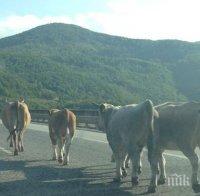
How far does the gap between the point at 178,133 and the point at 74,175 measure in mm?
2773

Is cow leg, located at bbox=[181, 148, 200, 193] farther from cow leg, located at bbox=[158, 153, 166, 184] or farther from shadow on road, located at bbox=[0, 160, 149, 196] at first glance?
shadow on road, located at bbox=[0, 160, 149, 196]

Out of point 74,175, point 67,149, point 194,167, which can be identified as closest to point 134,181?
point 194,167

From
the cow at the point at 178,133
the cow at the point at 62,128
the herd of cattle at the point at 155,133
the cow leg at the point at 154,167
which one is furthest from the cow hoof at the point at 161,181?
the cow at the point at 62,128

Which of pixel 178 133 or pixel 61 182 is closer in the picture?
pixel 178 133

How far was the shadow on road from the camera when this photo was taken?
973cm

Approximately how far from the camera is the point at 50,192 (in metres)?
9.69

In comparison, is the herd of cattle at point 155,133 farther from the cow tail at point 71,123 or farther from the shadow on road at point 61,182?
the cow tail at point 71,123

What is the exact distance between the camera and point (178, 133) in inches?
385

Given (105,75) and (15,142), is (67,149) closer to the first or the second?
(15,142)

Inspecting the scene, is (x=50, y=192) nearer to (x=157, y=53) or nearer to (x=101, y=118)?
(x=101, y=118)

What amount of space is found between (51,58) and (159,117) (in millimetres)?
175077

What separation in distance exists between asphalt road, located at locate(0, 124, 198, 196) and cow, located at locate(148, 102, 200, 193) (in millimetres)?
446

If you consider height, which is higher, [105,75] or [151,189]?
[105,75]

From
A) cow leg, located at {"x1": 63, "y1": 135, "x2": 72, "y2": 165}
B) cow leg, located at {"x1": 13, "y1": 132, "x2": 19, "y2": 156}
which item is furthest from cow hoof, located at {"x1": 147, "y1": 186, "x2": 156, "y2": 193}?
cow leg, located at {"x1": 13, "y1": 132, "x2": 19, "y2": 156}
